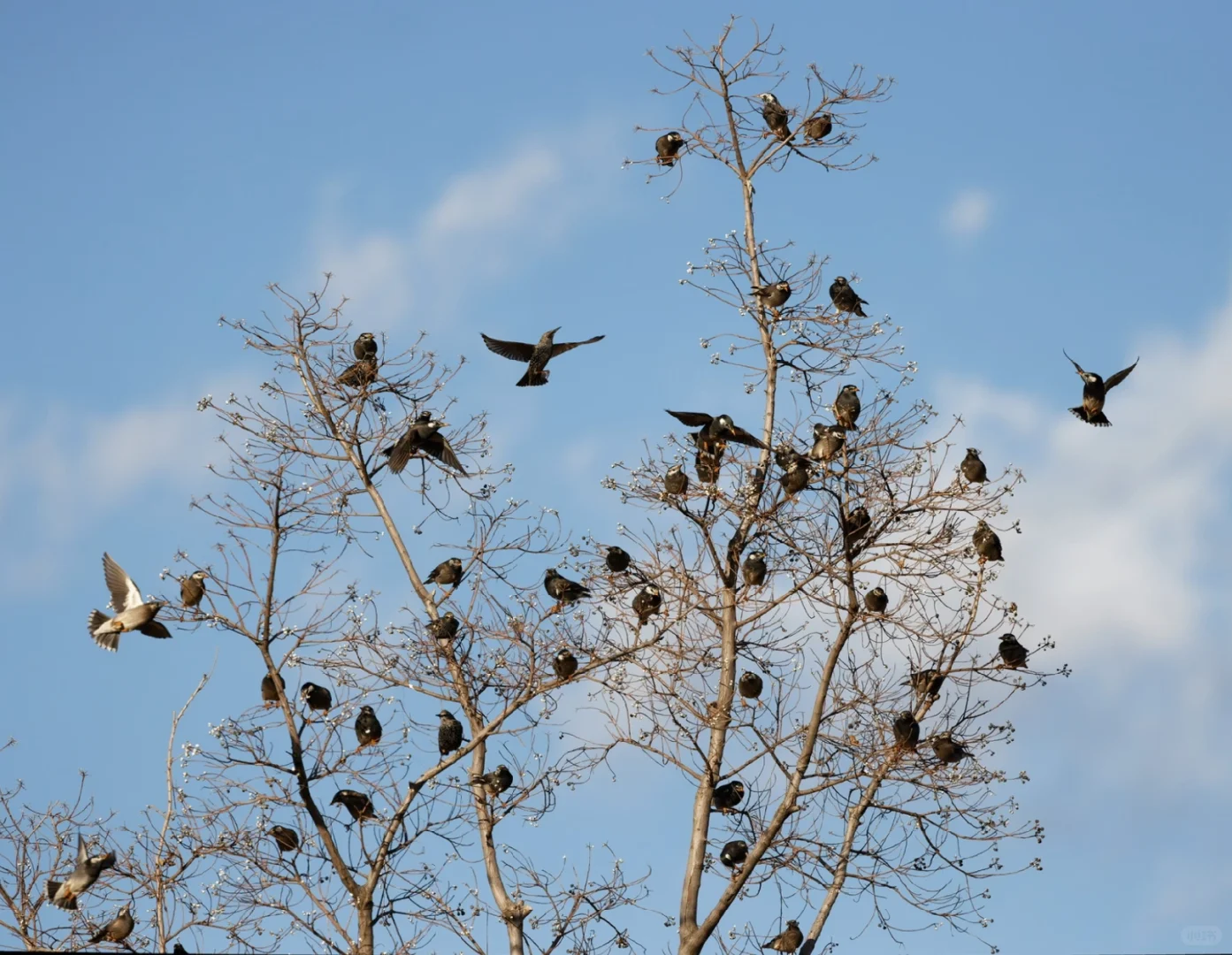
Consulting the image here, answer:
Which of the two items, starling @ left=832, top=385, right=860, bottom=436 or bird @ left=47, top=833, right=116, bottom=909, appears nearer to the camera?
bird @ left=47, top=833, right=116, bottom=909

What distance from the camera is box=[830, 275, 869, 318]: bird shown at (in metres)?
14.4

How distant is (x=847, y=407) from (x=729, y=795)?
123 inches

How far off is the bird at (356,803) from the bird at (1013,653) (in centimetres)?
470

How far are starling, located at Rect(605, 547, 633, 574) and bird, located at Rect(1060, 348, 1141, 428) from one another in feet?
13.7

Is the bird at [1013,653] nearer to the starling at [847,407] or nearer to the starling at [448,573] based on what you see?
the starling at [847,407]

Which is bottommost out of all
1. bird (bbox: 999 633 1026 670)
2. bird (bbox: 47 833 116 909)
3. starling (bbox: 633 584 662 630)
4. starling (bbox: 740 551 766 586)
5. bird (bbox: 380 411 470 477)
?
bird (bbox: 47 833 116 909)

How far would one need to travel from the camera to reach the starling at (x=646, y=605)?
13.4 meters

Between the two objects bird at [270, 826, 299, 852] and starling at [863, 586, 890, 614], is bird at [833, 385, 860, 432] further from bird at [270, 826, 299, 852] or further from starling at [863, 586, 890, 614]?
bird at [270, 826, 299, 852]

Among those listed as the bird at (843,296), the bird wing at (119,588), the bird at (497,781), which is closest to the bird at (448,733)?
the bird at (497,781)

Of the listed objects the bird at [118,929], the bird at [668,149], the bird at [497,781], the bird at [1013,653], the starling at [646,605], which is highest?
the bird at [668,149]

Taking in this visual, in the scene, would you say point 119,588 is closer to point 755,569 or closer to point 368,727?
point 368,727

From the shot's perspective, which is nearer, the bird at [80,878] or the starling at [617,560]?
the bird at [80,878]

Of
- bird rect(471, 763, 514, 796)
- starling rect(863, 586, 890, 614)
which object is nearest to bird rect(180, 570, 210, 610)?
bird rect(471, 763, 514, 796)

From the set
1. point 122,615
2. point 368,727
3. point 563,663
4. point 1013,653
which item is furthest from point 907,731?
point 122,615
